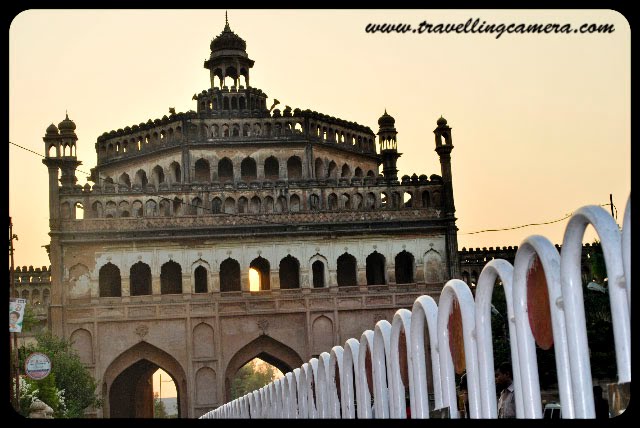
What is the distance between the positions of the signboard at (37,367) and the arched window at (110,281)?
13.0 metres

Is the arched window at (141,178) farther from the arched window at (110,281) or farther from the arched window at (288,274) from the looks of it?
the arched window at (288,274)

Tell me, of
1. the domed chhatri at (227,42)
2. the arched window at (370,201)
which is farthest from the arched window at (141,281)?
the domed chhatri at (227,42)

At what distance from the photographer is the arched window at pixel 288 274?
123 ft

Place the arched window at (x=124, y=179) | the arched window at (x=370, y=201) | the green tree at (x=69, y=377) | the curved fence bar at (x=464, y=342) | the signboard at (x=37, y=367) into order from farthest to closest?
the arched window at (x=124, y=179)
the arched window at (x=370, y=201)
the green tree at (x=69, y=377)
the signboard at (x=37, y=367)
the curved fence bar at (x=464, y=342)

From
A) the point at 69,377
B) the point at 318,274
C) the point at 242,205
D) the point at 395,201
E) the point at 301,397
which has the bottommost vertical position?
the point at 301,397

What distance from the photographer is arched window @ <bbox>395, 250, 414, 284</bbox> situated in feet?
123

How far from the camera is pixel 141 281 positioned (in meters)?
37.6

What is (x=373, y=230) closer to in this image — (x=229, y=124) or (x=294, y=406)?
(x=229, y=124)

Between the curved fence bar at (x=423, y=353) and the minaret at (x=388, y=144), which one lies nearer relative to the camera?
the curved fence bar at (x=423, y=353)

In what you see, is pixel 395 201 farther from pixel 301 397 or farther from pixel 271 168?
pixel 301 397

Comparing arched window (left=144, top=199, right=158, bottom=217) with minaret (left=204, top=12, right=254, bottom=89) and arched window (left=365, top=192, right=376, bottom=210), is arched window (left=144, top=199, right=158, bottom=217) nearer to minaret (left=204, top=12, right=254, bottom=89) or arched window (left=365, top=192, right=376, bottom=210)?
minaret (left=204, top=12, right=254, bottom=89)

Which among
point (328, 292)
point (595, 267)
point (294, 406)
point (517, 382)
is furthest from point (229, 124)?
point (517, 382)

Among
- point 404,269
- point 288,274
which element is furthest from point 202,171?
point 404,269

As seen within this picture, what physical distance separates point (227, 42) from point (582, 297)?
3656 centimetres
